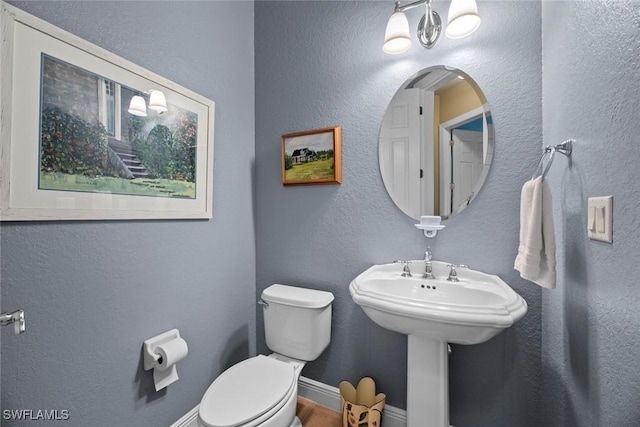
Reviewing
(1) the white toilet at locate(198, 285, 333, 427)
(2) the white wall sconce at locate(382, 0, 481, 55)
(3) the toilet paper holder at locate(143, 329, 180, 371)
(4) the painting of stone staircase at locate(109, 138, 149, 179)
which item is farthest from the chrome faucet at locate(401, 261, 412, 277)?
(4) the painting of stone staircase at locate(109, 138, 149, 179)

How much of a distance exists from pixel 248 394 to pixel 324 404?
2.36 feet

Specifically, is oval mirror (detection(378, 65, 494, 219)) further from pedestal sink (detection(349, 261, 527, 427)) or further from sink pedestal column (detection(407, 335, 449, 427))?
sink pedestal column (detection(407, 335, 449, 427))

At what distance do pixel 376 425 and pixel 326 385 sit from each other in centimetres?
37

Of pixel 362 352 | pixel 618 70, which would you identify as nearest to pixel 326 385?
pixel 362 352

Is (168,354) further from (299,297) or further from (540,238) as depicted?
(540,238)

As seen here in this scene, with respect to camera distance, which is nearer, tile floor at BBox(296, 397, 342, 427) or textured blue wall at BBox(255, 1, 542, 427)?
textured blue wall at BBox(255, 1, 542, 427)

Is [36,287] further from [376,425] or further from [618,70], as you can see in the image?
[618,70]

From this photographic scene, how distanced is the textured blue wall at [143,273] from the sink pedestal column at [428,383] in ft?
3.51

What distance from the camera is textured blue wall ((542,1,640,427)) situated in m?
0.58

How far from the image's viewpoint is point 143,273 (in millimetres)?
1135

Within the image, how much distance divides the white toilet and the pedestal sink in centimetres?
43

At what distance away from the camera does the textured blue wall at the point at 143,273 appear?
0.85 m

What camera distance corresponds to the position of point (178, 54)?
1.28 meters

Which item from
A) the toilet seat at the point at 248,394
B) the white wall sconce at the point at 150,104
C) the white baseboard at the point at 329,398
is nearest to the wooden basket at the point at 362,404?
the white baseboard at the point at 329,398
